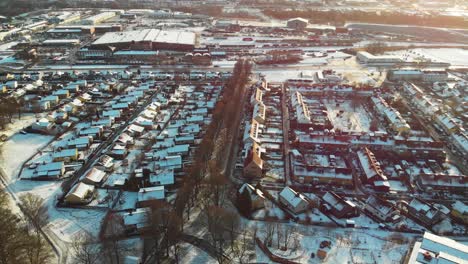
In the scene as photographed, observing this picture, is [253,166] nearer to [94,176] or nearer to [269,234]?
[269,234]

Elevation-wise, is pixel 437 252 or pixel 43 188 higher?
pixel 437 252

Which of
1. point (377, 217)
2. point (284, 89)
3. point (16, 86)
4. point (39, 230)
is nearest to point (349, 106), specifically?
point (284, 89)

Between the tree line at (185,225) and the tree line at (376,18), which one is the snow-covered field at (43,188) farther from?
the tree line at (376,18)

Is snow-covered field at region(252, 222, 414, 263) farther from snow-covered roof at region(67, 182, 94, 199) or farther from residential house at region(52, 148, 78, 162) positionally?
residential house at region(52, 148, 78, 162)

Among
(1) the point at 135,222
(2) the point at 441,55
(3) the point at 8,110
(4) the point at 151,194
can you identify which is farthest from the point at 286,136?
(2) the point at 441,55

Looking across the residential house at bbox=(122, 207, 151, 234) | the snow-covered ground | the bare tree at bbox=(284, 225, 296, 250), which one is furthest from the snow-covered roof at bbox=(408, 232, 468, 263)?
the residential house at bbox=(122, 207, 151, 234)

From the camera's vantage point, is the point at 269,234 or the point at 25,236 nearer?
the point at 25,236
